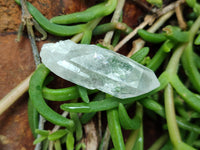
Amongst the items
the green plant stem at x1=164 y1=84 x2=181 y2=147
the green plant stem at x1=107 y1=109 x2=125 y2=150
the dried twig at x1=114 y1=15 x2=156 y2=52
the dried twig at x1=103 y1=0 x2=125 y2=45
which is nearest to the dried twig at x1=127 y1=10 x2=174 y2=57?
the dried twig at x1=114 y1=15 x2=156 y2=52

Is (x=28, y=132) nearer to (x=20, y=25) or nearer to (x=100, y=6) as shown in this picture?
(x=20, y=25)

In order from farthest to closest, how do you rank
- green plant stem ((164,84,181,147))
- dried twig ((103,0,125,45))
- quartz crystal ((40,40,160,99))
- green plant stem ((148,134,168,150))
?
green plant stem ((148,134,168,150)) < dried twig ((103,0,125,45)) < green plant stem ((164,84,181,147)) < quartz crystal ((40,40,160,99))

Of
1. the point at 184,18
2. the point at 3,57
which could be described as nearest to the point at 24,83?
the point at 3,57

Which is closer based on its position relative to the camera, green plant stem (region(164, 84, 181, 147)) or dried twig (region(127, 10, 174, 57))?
green plant stem (region(164, 84, 181, 147))

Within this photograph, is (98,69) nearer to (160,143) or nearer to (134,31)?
(134,31)

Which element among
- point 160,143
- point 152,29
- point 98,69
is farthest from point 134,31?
point 160,143

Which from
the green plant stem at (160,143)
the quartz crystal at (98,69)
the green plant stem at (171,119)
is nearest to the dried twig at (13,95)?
the quartz crystal at (98,69)

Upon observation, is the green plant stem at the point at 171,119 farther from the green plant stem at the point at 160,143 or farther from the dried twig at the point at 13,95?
the dried twig at the point at 13,95

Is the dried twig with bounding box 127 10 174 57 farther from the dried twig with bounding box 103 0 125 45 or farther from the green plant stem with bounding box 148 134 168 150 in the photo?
the green plant stem with bounding box 148 134 168 150
